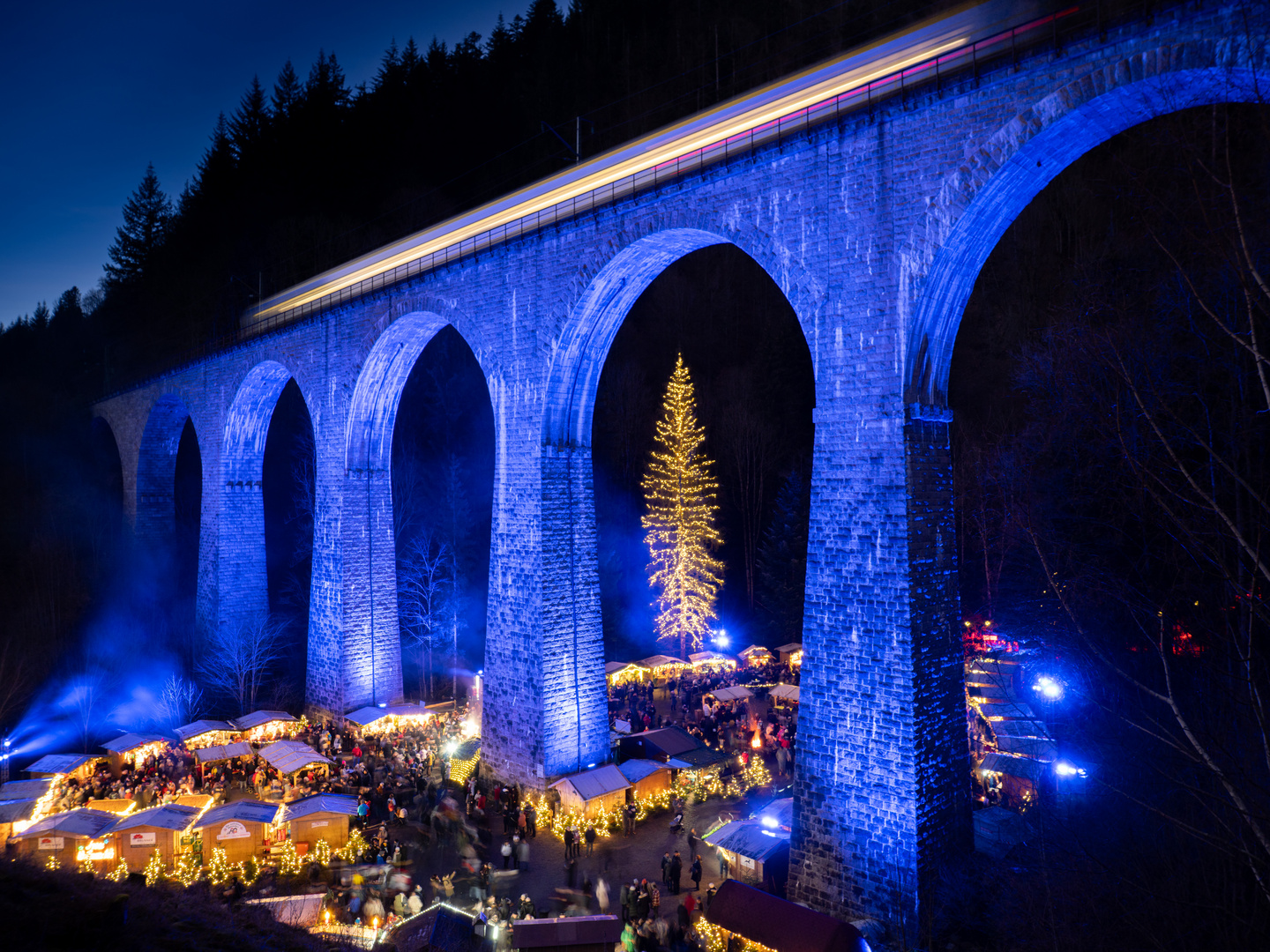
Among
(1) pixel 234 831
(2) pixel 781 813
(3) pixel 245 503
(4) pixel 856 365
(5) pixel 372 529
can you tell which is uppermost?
(4) pixel 856 365

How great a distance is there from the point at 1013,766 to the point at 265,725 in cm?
1697

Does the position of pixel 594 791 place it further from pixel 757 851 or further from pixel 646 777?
pixel 757 851

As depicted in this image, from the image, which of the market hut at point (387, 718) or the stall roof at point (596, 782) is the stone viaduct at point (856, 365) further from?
the market hut at point (387, 718)

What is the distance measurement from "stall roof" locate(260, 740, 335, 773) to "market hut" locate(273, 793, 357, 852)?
7.38 feet

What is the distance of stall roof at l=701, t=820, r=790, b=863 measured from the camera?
10.6 m

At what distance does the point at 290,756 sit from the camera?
1552cm

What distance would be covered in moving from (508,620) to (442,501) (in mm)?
15603

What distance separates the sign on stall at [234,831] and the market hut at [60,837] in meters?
1.99

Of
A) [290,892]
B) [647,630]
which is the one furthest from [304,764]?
[647,630]

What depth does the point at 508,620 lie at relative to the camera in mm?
14625

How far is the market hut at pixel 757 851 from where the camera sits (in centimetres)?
1045

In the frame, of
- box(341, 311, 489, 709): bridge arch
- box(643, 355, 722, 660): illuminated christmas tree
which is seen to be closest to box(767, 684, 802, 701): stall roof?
box(643, 355, 722, 660): illuminated christmas tree

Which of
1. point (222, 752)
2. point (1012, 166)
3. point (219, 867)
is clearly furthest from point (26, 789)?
point (1012, 166)

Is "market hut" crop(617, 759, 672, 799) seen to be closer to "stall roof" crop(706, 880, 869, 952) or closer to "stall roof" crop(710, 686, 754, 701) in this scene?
"stall roof" crop(706, 880, 869, 952)
